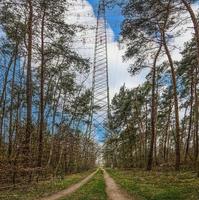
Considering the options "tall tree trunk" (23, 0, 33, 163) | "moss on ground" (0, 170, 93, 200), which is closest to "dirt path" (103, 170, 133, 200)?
"moss on ground" (0, 170, 93, 200)

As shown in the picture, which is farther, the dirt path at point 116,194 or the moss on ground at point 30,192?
the moss on ground at point 30,192

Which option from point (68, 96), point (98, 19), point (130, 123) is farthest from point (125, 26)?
point (130, 123)

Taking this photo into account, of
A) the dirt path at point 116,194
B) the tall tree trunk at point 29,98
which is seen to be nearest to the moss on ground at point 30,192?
the tall tree trunk at point 29,98

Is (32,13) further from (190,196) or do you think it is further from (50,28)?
(190,196)

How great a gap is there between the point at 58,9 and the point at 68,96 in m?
26.3

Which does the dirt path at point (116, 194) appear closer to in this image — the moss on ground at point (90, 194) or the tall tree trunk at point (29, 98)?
the moss on ground at point (90, 194)

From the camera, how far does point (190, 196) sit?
40.1ft

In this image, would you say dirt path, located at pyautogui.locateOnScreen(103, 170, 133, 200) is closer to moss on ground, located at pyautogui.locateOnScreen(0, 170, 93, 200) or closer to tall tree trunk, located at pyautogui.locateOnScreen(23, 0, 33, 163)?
moss on ground, located at pyautogui.locateOnScreen(0, 170, 93, 200)

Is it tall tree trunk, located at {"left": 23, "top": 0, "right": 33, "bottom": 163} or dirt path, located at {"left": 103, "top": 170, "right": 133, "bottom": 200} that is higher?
tall tree trunk, located at {"left": 23, "top": 0, "right": 33, "bottom": 163}

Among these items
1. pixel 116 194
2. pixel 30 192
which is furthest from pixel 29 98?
pixel 116 194

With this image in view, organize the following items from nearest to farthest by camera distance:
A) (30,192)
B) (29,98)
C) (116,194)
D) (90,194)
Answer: (116,194) → (90,194) → (30,192) → (29,98)

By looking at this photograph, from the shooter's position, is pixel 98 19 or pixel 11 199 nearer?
pixel 11 199

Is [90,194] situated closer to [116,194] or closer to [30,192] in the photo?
[116,194]

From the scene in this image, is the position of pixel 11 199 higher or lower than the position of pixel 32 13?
lower
